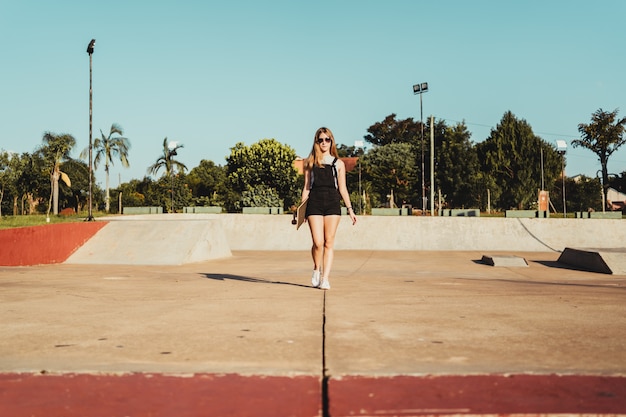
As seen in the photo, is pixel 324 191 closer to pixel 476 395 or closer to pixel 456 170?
pixel 476 395

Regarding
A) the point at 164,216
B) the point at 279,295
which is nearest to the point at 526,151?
the point at 164,216

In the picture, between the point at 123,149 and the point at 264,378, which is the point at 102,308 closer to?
the point at 264,378

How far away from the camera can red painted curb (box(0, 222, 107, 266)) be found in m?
11.2

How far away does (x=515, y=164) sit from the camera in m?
60.2

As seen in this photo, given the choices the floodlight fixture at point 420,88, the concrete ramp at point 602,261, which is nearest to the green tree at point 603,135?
the floodlight fixture at point 420,88

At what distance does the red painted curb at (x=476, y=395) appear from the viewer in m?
2.03

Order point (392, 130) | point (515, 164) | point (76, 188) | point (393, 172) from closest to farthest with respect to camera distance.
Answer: point (515, 164)
point (76, 188)
point (393, 172)
point (392, 130)

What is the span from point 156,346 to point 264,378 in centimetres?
99

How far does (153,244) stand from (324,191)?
7.25m

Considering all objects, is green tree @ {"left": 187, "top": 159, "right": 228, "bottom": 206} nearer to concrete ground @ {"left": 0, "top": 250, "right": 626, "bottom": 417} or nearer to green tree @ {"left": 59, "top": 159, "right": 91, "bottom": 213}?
green tree @ {"left": 59, "top": 159, "right": 91, "bottom": 213}

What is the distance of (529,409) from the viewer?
2033mm

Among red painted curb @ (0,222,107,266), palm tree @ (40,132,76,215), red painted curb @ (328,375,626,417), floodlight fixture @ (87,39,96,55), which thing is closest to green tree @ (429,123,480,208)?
palm tree @ (40,132,76,215)

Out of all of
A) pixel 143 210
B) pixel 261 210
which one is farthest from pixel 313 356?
pixel 143 210

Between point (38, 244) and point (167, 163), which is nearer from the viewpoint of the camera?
point (38, 244)
